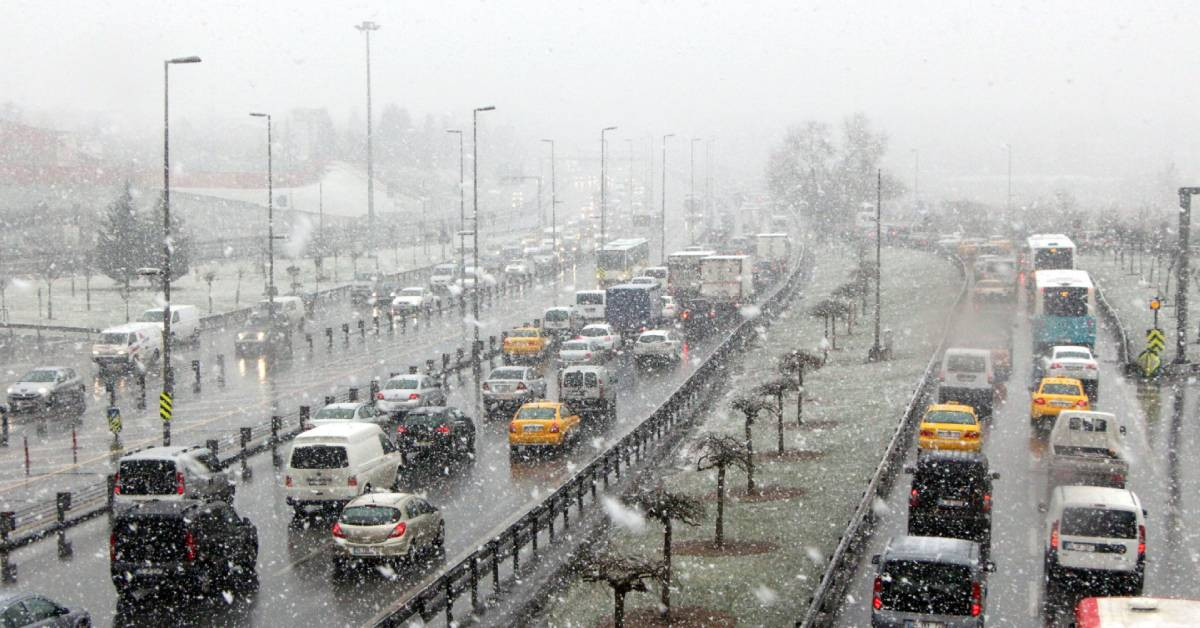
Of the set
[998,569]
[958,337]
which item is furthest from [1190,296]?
[998,569]

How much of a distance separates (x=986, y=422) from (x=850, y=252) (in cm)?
7421

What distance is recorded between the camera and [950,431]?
29.6 m

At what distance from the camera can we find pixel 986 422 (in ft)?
117

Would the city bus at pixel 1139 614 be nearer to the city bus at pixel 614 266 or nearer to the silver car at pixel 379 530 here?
the silver car at pixel 379 530

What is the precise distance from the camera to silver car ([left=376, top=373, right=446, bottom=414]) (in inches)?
1447

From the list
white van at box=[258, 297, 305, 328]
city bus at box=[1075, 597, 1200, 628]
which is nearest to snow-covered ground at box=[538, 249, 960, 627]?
city bus at box=[1075, 597, 1200, 628]

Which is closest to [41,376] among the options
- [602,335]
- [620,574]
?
[602,335]

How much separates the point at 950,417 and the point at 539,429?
9.45 m

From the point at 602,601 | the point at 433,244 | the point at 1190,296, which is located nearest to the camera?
the point at 602,601

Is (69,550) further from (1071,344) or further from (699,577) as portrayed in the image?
(1071,344)

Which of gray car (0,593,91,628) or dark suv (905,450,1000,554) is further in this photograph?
dark suv (905,450,1000,554)

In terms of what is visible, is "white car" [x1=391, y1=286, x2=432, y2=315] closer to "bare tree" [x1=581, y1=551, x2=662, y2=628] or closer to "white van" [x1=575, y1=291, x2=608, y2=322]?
"white van" [x1=575, y1=291, x2=608, y2=322]

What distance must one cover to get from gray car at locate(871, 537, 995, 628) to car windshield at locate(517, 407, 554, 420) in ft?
51.9

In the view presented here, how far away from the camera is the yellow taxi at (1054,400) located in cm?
3394
